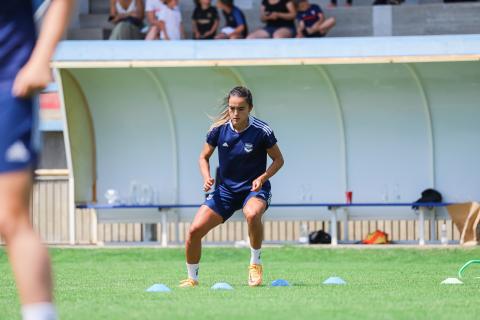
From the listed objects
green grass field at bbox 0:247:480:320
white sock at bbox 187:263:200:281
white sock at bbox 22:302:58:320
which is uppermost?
white sock at bbox 22:302:58:320

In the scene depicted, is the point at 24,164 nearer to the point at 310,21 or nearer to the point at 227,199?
the point at 227,199

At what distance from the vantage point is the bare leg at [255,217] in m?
10.9

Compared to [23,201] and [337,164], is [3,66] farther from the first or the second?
[337,164]

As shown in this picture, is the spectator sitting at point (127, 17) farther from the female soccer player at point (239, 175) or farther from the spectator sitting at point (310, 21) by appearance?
the female soccer player at point (239, 175)

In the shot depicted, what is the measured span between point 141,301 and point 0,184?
404 centimetres

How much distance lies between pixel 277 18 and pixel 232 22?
81 cm

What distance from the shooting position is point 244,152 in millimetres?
11312

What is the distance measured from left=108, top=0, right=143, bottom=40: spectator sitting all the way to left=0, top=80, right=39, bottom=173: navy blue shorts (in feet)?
56.3

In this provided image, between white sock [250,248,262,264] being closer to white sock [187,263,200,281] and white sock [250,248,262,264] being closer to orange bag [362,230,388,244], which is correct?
white sock [187,263,200,281]

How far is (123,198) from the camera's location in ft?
69.5

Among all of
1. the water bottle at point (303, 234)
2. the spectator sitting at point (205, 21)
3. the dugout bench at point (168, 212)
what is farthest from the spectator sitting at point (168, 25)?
the water bottle at point (303, 234)

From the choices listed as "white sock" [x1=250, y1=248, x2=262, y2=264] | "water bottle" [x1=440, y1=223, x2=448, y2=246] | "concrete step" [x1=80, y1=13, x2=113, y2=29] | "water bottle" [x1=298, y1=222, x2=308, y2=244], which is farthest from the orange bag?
"white sock" [x1=250, y1=248, x2=262, y2=264]

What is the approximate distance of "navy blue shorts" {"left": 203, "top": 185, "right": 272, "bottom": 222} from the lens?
11.1 metres

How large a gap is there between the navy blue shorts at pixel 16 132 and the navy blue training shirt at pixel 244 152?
21.5 ft
